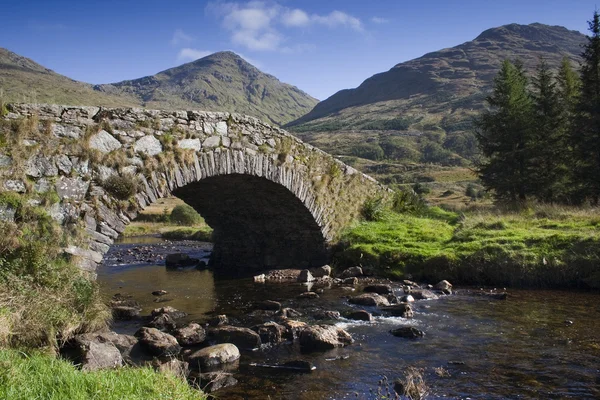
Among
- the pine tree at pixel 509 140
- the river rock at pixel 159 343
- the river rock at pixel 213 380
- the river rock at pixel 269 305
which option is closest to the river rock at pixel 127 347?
the river rock at pixel 159 343

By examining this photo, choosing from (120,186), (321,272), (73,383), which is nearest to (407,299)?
(321,272)

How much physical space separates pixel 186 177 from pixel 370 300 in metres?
5.32

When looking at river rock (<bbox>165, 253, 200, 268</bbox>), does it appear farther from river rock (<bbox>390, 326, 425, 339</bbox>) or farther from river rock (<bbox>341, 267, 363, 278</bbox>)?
river rock (<bbox>390, 326, 425, 339</bbox>)

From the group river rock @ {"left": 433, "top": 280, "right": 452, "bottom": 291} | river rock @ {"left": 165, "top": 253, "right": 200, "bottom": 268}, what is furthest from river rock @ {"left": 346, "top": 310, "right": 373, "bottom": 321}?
river rock @ {"left": 165, "top": 253, "right": 200, "bottom": 268}

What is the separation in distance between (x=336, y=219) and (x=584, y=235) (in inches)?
308

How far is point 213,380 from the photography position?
21.6 feet

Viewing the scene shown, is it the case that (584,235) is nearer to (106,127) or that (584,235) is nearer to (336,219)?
(336,219)

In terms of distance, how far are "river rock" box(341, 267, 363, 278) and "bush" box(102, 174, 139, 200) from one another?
766 cm

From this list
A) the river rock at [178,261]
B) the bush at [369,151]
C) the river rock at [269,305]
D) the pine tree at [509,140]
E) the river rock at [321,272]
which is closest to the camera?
the river rock at [269,305]

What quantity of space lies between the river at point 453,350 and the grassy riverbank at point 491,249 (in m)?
0.76

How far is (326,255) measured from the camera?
1706 centimetres

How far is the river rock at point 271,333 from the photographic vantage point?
859 cm

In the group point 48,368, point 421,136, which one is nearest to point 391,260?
point 48,368

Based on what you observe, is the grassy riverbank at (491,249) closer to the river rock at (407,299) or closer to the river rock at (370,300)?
the river rock at (407,299)
